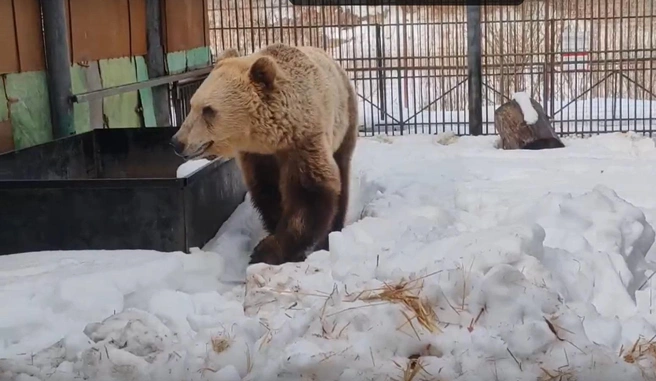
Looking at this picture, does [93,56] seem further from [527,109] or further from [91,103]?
[527,109]

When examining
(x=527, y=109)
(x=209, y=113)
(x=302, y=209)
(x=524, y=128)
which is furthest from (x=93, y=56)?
(x=527, y=109)

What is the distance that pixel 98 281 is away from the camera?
2.62 m

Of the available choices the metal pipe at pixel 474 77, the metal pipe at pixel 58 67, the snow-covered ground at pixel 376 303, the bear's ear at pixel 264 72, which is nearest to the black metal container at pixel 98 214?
the snow-covered ground at pixel 376 303

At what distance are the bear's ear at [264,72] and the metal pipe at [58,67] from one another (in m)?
1.44

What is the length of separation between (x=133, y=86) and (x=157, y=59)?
2.99 ft

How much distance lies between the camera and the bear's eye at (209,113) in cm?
314

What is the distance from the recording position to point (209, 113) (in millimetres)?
3150

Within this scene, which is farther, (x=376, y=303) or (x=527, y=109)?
(x=527, y=109)

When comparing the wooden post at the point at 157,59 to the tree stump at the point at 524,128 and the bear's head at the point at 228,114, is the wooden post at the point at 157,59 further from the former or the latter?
the bear's head at the point at 228,114

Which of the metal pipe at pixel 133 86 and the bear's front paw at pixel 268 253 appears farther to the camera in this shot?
the metal pipe at pixel 133 86

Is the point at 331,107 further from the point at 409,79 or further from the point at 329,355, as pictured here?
the point at 409,79

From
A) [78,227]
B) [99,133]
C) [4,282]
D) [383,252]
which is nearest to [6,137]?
[99,133]

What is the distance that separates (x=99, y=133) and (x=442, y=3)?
293 centimetres

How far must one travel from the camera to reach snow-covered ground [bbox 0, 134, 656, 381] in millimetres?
1598
